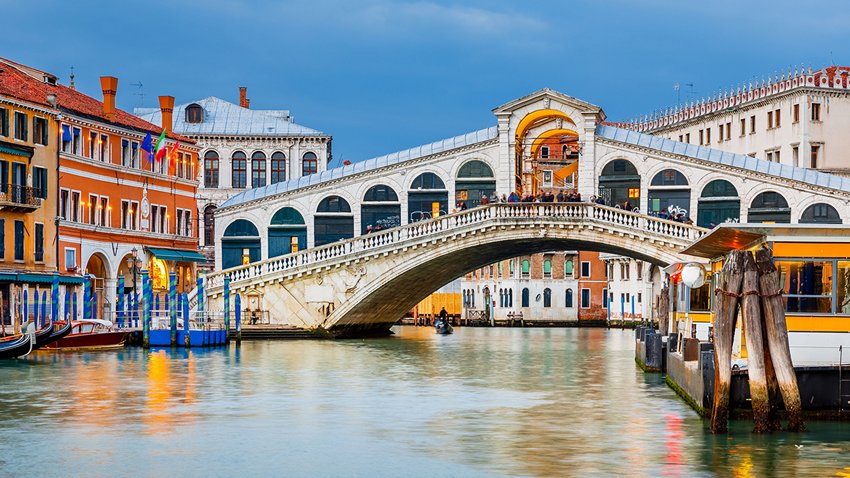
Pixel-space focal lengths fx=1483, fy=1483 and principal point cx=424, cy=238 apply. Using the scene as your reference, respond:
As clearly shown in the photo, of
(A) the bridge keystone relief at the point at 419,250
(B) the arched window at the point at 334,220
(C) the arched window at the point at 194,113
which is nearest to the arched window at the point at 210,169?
(C) the arched window at the point at 194,113

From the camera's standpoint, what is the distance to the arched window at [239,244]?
4862 cm

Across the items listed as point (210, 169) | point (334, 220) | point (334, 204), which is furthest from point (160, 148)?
point (210, 169)

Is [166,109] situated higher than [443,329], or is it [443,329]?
[166,109]

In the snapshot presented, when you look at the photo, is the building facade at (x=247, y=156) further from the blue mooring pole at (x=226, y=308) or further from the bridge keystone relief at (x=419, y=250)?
the blue mooring pole at (x=226, y=308)

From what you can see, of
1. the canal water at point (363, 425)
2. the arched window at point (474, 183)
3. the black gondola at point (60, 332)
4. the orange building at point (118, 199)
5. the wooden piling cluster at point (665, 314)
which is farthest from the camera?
the arched window at point (474, 183)

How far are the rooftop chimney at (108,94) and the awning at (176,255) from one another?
4.49 metres

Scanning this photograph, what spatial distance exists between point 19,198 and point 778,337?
87.2ft

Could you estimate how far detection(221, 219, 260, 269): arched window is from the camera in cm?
4862

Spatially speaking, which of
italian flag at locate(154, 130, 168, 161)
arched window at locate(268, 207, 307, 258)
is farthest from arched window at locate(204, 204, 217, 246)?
italian flag at locate(154, 130, 168, 161)

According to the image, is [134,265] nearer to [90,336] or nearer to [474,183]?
[90,336]

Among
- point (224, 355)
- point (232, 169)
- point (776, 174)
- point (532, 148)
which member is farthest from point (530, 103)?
point (232, 169)

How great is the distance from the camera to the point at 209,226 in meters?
65.4

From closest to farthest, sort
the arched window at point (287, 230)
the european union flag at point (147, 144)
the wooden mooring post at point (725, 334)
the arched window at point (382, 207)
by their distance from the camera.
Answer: the wooden mooring post at point (725, 334)
the european union flag at point (147, 144)
the arched window at point (382, 207)
the arched window at point (287, 230)

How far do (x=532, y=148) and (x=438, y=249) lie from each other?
307 inches
